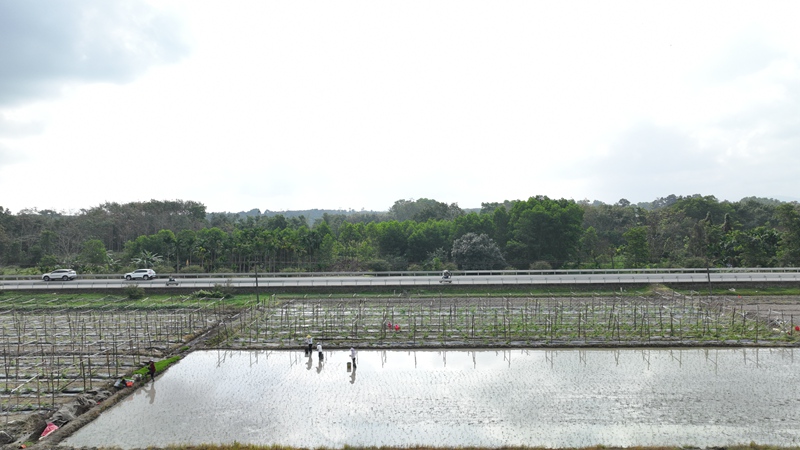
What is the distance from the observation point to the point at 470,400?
21156 mm

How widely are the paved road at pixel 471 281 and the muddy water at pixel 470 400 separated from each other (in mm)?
19402

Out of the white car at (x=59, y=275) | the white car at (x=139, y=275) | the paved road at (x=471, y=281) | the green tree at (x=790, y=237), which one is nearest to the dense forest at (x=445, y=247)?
the green tree at (x=790, y=237)

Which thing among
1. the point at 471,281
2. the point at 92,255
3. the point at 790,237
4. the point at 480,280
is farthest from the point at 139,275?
the point at 790,237

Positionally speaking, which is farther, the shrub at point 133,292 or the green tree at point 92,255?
the green tree at point 92,255

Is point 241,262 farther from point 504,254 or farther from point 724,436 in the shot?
point 724,436

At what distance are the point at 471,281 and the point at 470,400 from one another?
28378 mm

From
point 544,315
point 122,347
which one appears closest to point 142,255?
point 122,347

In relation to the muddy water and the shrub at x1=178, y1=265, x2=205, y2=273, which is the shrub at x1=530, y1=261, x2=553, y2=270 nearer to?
the muddy water

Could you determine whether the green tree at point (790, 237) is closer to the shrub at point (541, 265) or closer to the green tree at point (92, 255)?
the shrub at point (541, 265)

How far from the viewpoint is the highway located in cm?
4688

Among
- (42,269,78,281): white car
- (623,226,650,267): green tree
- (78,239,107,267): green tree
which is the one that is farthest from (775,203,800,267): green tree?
(78,239,107,267): green tree

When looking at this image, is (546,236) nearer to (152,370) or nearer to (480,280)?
(480,280)

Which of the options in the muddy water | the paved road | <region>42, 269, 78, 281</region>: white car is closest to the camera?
the muddy water

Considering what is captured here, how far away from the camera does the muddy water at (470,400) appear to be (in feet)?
59.0
